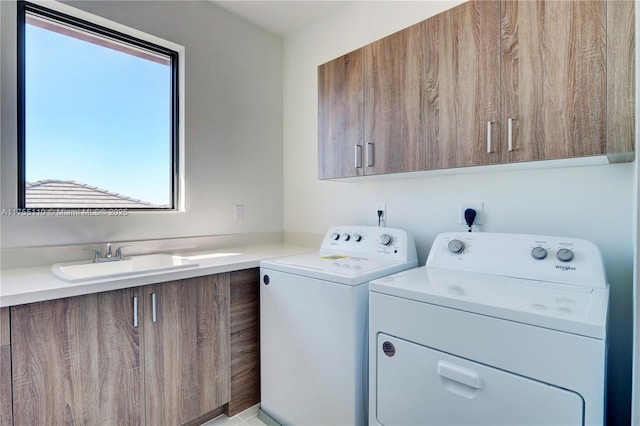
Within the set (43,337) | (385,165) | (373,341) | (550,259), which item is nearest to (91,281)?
(43,337)

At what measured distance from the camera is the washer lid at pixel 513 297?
92cm

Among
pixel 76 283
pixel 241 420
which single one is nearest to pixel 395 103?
pixel 76 283

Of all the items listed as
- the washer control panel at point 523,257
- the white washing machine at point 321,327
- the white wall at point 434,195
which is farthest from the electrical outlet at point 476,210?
the white washing machine at point 321,327

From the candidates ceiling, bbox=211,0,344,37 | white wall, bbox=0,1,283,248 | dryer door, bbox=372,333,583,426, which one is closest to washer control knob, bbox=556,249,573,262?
dryer door, bbox=372,333,583,426

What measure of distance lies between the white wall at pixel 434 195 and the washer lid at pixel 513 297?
1.17 feet

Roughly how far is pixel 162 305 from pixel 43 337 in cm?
43

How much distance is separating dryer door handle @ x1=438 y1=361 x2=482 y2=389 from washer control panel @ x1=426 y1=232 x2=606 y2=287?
55cm

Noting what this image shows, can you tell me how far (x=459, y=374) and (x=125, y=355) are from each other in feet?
4.46

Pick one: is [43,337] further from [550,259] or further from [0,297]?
[550,259]

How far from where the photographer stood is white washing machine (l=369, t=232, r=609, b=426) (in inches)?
35.3

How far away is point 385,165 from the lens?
1.77 meters

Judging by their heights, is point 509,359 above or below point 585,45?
below

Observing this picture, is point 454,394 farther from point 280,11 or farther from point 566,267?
point 280,11

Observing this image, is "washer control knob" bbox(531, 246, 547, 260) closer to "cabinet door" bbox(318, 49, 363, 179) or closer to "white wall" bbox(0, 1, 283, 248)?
"cabinet door" bbox(318, 49, 363, 179)
